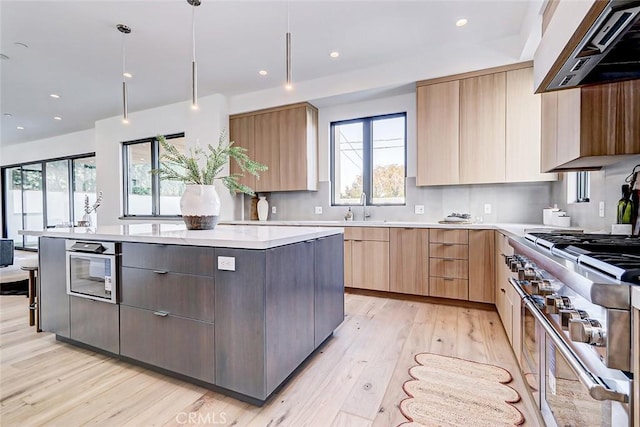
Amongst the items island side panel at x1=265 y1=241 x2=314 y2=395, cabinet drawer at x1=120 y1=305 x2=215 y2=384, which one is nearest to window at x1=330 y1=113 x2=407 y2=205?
island side panel at x1=265 y1=241 x2=314 y2=395

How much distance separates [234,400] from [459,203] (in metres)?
3.25

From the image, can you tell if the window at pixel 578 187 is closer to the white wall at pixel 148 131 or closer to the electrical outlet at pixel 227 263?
the electrical outlet at pixel 227 263

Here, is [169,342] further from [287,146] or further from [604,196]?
[287,146]

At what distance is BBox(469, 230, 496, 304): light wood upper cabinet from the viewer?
2.96 metres

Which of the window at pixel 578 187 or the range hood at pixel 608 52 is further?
the window at pixel 578 187

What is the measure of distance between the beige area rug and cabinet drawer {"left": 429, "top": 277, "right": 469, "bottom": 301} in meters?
1.18

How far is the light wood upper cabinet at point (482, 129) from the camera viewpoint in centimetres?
322

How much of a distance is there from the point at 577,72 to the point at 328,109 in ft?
11.4

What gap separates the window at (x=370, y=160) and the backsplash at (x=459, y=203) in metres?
0.14

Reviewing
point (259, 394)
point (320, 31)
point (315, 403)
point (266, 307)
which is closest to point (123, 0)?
point (320, 31)

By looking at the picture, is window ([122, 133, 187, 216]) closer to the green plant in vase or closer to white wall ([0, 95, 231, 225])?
white wall ([0, 95, 231, 225])

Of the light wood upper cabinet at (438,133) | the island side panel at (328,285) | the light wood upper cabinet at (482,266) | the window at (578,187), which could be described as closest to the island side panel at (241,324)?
the island side panel at (328,285)

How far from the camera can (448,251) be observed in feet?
10.4

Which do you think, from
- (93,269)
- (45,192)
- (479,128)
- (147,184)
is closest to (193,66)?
(93,269)
